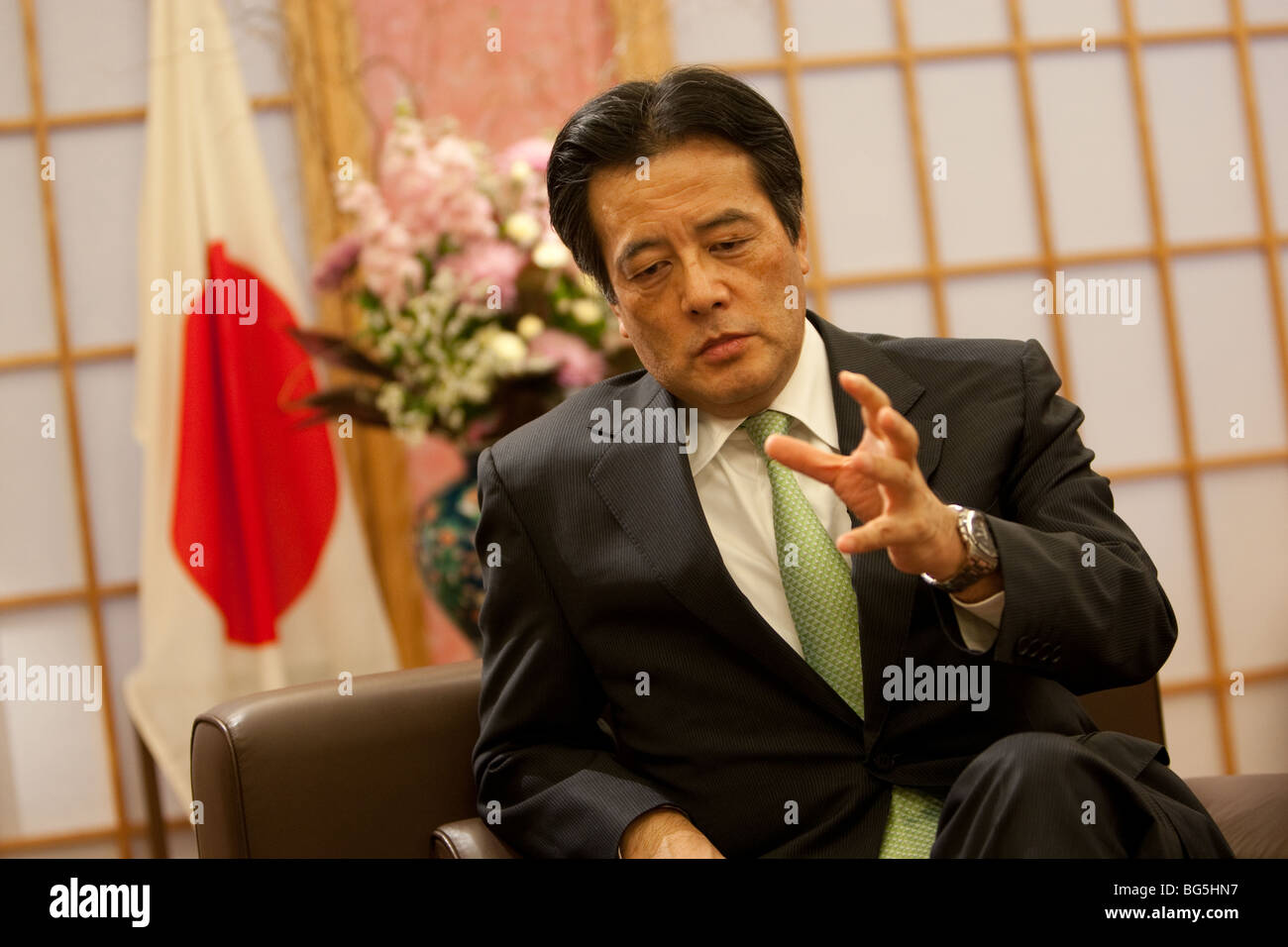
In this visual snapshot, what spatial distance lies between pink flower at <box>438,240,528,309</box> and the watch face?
137 centimetres

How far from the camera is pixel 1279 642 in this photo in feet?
10.4

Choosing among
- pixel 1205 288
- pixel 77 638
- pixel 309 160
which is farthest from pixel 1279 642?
pixel 77 638

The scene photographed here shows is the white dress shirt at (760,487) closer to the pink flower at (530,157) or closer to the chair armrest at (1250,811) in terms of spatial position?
the chair armrest at (1250,811)

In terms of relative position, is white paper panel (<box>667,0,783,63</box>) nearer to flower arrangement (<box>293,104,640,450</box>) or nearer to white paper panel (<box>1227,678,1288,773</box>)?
flower arrangement (<box>293,104,640,450</box>)

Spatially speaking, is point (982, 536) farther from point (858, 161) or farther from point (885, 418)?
point (858, 161)

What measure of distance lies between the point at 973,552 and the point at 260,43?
93.8 inches

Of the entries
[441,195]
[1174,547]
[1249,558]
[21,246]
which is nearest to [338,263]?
[441,195]

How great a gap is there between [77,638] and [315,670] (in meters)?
0.63

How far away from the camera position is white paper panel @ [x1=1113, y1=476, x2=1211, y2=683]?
10.3ft

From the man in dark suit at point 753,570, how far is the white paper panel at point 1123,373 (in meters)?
1.71

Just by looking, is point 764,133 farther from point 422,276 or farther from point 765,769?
point 422,276

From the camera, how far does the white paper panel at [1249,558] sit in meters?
3.16

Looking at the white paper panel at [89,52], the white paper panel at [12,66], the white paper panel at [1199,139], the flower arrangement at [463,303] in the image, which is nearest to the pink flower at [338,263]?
A: the flower arrangement at [463,303]

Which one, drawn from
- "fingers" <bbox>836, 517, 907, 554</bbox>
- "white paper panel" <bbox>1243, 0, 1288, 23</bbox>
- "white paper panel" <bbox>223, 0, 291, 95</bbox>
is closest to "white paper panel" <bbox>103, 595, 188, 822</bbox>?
"white paper panel" <bbox>223, 0, 291, 95</bbox>
